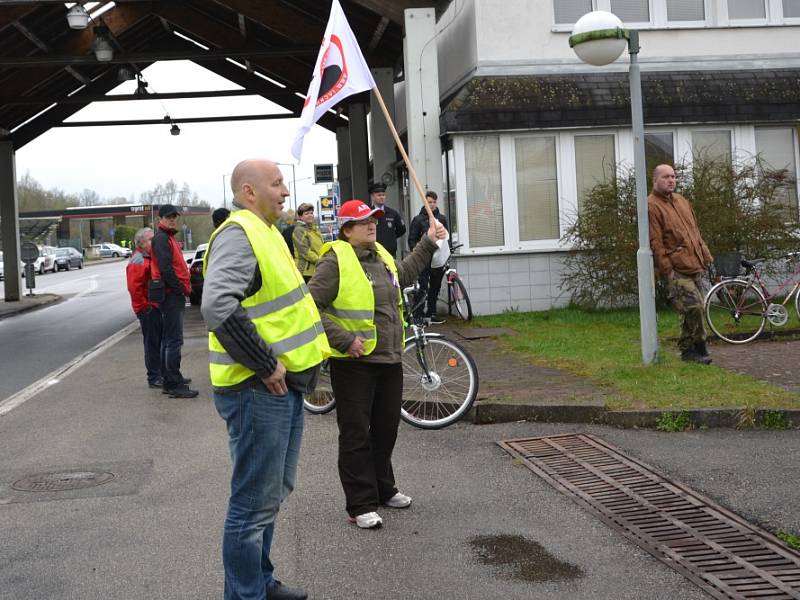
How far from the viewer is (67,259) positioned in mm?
66750

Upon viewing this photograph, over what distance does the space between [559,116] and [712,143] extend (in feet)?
9.24

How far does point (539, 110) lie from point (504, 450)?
10341mm

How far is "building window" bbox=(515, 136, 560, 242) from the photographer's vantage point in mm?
17109

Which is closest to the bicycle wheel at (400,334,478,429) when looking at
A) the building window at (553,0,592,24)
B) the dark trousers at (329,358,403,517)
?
the dark trousers at (329,358,403,517)

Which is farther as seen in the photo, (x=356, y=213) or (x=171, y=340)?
(x=171, y=340)

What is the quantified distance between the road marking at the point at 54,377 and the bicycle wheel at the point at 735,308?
→ 7673mm

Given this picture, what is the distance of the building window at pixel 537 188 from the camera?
56.1 feet

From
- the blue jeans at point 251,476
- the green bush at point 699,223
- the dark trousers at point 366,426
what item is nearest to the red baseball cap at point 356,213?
the dark trousers at point 366,426

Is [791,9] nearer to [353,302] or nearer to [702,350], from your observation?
[702,350]

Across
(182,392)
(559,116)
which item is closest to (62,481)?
(182,392)

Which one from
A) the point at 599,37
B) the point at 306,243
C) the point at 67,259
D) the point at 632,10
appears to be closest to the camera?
the point at 599,37

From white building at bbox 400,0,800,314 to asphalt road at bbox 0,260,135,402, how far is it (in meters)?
6.67

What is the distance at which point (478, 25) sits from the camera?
17078 millimetres

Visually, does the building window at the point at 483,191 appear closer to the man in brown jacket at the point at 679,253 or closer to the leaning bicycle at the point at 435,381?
the man in brown jacket at the point at 679,253
